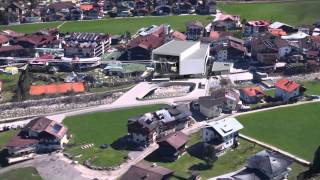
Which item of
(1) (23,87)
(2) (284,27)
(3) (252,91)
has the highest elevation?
(2) (284,27)

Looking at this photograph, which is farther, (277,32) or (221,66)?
(277,32)

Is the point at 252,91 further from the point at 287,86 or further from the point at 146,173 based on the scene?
the point at 146,173

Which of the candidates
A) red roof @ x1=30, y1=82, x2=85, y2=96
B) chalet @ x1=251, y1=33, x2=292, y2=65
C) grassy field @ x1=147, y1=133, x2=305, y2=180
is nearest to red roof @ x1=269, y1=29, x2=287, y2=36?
chalet @ x1=251, y1=33, x2=292, y2=65

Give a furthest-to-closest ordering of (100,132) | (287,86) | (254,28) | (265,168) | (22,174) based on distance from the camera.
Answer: (254,28) → (287,86) → (100,132) → (22,174) → (265,168)

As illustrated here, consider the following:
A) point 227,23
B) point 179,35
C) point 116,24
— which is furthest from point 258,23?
point 116,24

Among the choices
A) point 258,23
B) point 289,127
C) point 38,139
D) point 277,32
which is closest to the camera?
point 38,139

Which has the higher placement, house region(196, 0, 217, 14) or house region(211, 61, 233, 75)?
house region(196, 0, 217, 14)

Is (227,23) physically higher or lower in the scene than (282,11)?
lower

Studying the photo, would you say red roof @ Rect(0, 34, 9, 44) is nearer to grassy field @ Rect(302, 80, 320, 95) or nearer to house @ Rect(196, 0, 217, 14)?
house @ Rect(196, 0, 217, 14)
